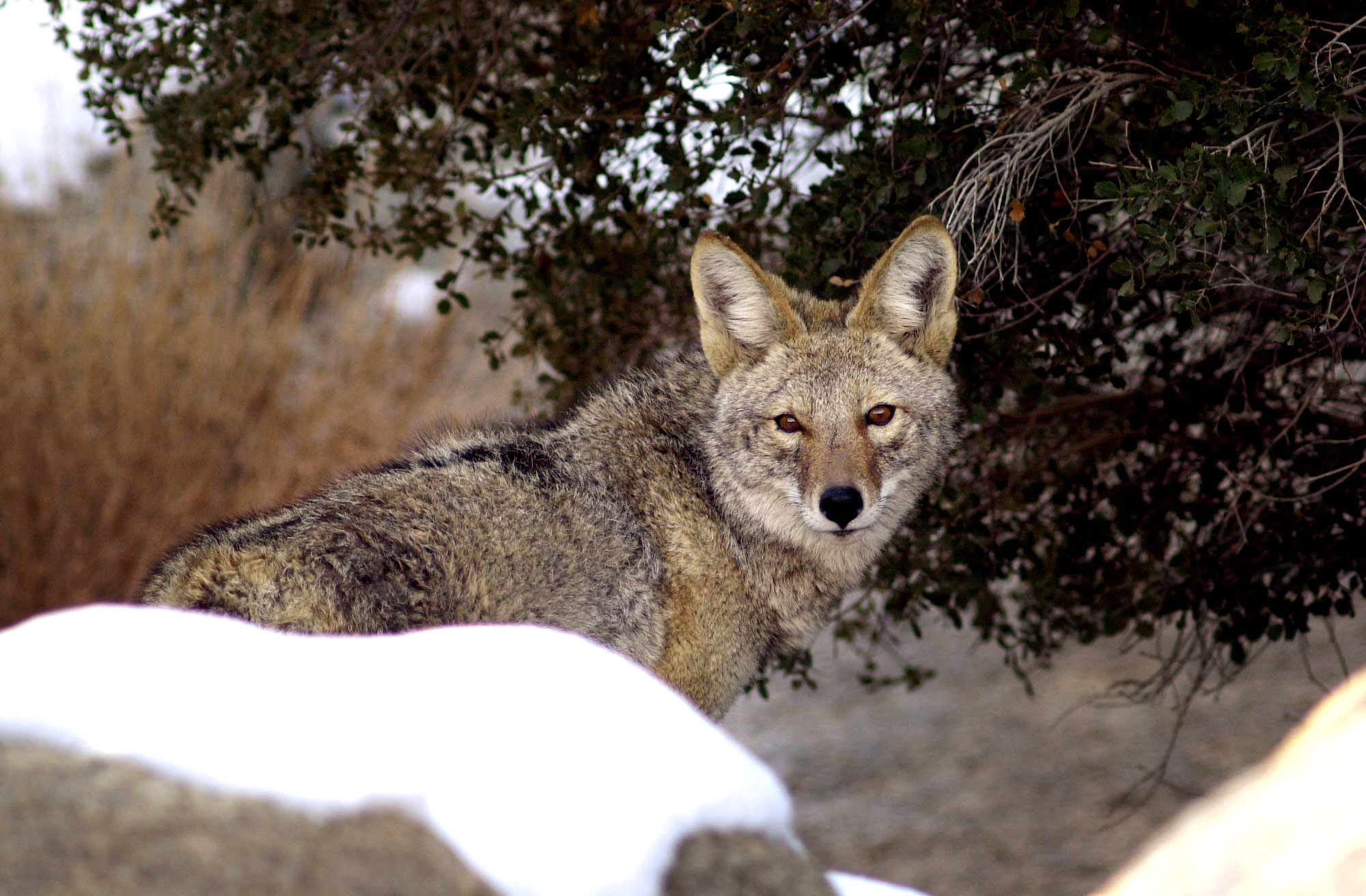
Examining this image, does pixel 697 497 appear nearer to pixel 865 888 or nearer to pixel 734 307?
pixel 734 307

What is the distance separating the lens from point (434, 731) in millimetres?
2049

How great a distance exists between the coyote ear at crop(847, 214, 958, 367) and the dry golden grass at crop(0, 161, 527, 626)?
3466 millimetres

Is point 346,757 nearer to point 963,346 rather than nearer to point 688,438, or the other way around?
point 688,438

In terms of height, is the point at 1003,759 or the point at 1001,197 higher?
the point at 1001,197

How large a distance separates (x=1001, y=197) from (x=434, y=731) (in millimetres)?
2542

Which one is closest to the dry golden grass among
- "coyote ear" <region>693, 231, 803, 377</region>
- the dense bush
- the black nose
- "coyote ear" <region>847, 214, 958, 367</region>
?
the dense bush

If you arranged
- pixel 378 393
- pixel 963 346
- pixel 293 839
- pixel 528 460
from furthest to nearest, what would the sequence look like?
pixel 378 393
pixel 963 346
pixel 528 460
pixel 293 839

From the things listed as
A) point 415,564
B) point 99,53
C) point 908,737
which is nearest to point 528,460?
point 415,564

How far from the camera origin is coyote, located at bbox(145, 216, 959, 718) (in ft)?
10.2

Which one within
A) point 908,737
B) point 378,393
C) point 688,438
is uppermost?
point 688,438

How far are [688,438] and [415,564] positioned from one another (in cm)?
108

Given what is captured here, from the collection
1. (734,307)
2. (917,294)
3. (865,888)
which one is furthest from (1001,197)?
(865,888)

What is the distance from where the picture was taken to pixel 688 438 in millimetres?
3818

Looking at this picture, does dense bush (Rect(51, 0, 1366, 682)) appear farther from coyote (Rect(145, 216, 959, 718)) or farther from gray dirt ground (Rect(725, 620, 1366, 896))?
gray dirt ground (Rect(725, 620, 1366, 896))
